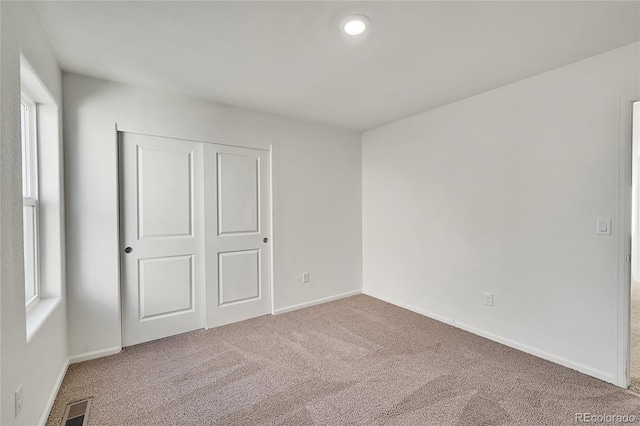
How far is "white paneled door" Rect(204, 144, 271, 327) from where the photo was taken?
3.09 metres

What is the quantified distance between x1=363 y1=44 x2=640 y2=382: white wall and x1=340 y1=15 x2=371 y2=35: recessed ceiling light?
1.66m

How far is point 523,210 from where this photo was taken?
8.39ft

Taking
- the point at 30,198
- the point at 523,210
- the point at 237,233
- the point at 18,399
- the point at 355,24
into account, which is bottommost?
the point at 18,399

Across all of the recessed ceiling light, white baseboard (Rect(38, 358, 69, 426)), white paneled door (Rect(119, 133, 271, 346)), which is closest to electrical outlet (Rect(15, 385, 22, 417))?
white baseboard (Rect(38, 358, 69, 426))

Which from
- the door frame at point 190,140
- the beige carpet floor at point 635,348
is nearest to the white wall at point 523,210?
the beige carpet floor at point 635,348

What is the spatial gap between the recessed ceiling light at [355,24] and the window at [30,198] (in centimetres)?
210

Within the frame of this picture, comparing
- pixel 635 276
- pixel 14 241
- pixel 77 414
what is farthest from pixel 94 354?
pixel 635 276

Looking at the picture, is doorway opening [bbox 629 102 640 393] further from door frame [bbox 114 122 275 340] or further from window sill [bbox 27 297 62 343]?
window sill [bbox 27 297 62 343]

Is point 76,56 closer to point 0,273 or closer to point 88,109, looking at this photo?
point 88,109

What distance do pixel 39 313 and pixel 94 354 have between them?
2.67 feet

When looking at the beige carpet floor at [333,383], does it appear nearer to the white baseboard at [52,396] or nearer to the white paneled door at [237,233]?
the white baseboard at [52,396]

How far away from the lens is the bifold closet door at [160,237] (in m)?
2.68

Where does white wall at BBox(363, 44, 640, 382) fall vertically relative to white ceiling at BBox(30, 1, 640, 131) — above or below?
below

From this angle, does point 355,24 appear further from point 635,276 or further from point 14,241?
point 635,276
